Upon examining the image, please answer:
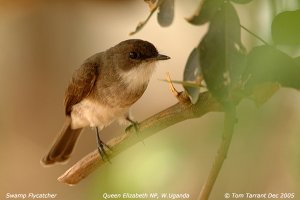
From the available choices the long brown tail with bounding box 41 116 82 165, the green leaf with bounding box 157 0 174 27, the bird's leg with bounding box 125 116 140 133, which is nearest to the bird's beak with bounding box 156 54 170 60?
the bird's leg with bounding box 125 116 140 133

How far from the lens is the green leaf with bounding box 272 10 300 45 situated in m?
0.56

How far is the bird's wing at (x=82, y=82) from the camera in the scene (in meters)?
1.20

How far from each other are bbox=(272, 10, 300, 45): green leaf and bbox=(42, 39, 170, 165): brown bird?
0.57m

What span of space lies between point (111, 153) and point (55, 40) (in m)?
0.59

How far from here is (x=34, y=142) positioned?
1.34 meters

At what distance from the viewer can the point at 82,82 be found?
1201 millimetres

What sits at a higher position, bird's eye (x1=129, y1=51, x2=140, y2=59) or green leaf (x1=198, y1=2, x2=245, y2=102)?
green leaf (x1=198, y1=2, x2=245, y2=102)

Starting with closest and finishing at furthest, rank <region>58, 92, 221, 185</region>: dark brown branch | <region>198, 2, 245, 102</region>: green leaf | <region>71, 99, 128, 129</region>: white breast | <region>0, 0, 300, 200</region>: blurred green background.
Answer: <region>198, 2, 245, 102</region>: green leaf, <region>58, 92, 221, 185</region>: dark brown branch, <region>0, 0, 300, 200</region>: blurred green background, <region>71, 99, 128, 129</region>: white breast

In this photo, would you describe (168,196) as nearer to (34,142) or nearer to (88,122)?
(88,122)

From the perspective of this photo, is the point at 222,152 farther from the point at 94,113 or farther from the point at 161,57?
the point at 94,113

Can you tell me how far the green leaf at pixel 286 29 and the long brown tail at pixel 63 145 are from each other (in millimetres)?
808

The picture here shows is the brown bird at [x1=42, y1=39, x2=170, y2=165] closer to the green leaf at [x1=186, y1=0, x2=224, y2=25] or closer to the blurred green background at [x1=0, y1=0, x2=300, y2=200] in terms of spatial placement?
the blurred green background at [x1=0, y1=0, x2=300, y2=200]

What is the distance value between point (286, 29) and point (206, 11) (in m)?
0.09

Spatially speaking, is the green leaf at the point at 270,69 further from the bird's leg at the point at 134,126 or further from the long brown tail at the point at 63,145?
the long brown tail at the point at 63,145
